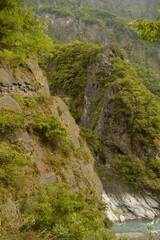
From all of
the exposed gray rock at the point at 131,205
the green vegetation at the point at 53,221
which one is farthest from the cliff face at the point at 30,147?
the exposed gray rock at the point at 131,205

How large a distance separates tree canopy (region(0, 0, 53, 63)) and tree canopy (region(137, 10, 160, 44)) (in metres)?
5.30

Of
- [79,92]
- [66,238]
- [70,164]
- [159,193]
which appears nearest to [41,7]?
[79,92]

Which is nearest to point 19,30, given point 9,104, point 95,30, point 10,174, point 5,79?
point 9,104

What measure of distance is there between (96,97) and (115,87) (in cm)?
442

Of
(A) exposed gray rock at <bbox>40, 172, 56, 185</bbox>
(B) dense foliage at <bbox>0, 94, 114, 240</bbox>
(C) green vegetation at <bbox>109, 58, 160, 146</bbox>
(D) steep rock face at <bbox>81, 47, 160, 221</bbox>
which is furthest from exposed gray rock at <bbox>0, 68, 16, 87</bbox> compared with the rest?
(C) green vegetation at <bbox>109, 58, 160, 146</bbox>

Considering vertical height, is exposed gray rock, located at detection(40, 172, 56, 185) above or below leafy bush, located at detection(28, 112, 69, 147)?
below

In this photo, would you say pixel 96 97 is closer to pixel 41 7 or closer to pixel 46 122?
pixel 46 122

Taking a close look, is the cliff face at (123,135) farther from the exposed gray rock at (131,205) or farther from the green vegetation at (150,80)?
the green vegetation at (150,80)

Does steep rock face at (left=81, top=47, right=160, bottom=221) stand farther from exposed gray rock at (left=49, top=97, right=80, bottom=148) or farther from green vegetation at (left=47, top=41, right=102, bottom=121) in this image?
exposed gray rock at (left=49, top=97, right=80, bottom=148)

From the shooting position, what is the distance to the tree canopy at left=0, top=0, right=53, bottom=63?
27.8ft

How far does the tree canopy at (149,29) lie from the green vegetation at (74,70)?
39.2 m

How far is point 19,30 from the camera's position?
9008mm

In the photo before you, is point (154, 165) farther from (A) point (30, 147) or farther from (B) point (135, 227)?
(A) point (30, 147)

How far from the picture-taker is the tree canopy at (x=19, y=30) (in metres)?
8.46
